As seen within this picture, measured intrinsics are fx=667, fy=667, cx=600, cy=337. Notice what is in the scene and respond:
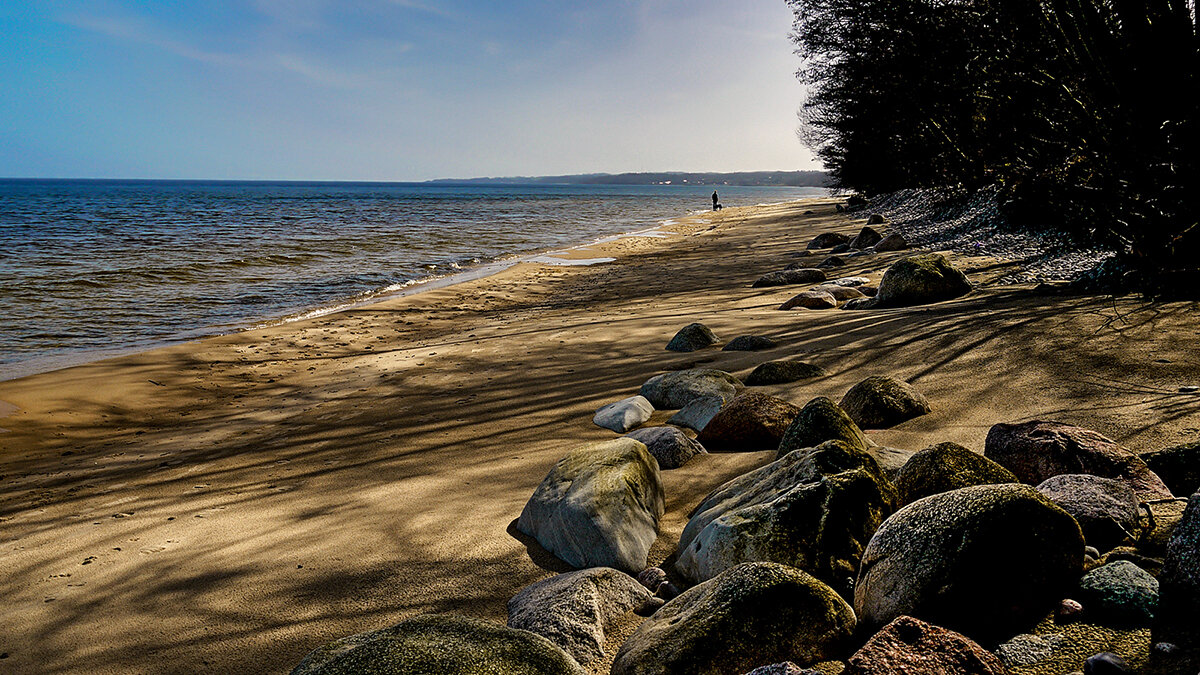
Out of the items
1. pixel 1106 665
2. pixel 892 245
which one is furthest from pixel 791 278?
pixel 1106 665

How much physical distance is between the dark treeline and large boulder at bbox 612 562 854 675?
4170 mm

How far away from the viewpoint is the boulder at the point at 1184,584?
4.88 ft

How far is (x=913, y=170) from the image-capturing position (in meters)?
19.1

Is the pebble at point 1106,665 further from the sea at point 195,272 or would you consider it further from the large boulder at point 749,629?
the sea at point 195,272

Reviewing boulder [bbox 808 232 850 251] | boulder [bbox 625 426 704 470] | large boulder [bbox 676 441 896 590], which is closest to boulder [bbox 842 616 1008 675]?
large boulder [bbox 676 441 896 590]

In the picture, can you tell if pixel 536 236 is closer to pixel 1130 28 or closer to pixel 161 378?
pixel 161 378

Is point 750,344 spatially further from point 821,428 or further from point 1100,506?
point 1100,506

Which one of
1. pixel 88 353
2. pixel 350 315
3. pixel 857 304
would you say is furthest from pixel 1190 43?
pixel 88 353

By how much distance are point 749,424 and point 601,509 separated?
1.23m

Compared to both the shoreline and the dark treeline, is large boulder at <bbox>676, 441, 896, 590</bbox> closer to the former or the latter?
the dark treeline

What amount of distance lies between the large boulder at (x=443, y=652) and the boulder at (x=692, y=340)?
425 centimetres

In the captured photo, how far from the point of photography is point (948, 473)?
7.42 ft

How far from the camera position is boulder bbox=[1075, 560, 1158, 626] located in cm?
163

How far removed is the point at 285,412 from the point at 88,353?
176 inches
